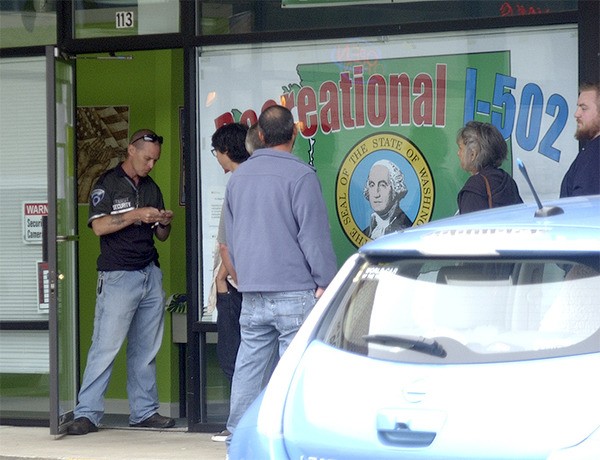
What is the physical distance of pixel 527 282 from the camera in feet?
11.6

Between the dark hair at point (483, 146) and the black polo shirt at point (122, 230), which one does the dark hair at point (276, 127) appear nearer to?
the dark hair at point (483, 146)

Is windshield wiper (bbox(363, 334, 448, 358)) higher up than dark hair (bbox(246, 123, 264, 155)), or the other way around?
dark hair (bbox(246, 123, 264, 155))

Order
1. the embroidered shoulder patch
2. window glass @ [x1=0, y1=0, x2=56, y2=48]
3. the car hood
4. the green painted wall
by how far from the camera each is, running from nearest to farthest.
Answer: the car hood < the embroidered shoulder patch < window glass @ [x1=0, y1=0, x2=56, y2=48] < the green painted wall

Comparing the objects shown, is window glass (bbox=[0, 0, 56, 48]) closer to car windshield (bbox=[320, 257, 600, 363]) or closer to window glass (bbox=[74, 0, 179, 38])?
window glass (bbox=[74, 0, 179, 38])

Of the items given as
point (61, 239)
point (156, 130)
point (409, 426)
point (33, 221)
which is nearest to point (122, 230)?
point (61, 239)

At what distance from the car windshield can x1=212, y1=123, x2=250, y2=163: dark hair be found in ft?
11.7

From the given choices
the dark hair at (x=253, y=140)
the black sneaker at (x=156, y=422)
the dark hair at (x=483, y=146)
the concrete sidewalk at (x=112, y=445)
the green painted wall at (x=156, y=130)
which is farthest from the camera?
the green painted wall at (x=156, y=130)

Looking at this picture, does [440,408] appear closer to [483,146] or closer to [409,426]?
[409,426]

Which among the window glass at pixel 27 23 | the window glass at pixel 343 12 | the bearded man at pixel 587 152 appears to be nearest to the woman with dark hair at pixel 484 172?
the bearded man at pixel 587 152

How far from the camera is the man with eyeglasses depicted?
7.94m

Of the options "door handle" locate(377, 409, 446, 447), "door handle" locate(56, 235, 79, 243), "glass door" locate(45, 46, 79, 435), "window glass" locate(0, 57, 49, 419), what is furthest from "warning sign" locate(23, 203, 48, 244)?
"door handle" locate(377, 409, 446, 447)

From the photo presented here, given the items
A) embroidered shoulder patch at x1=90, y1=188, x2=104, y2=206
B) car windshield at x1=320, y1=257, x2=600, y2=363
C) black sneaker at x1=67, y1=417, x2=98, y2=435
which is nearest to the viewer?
car windshield at x1=320, y1=257, x2=600, y2=363

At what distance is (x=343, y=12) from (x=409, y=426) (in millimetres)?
4903

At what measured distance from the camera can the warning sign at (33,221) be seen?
8656 millimetres
